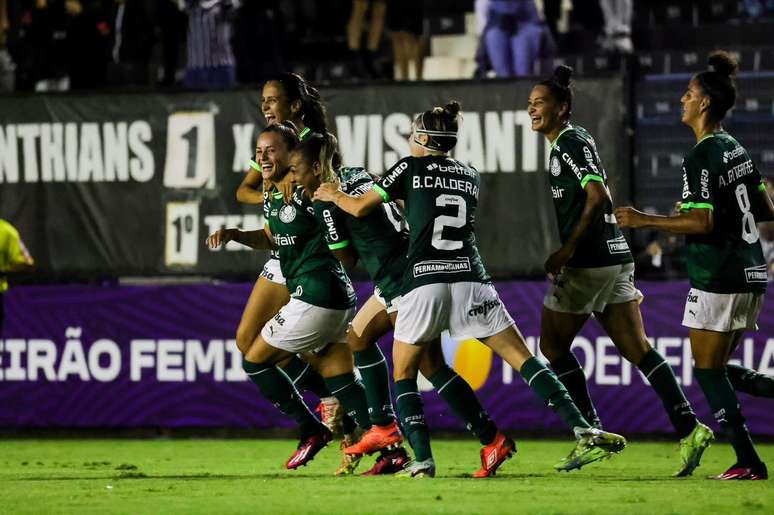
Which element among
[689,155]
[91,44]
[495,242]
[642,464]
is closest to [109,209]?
[91,44]

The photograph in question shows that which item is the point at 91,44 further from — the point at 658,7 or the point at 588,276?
the point at 588,276

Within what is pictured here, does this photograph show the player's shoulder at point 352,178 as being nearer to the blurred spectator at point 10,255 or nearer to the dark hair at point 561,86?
the dark hair at point 561,86

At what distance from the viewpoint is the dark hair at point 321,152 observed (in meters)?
8.64

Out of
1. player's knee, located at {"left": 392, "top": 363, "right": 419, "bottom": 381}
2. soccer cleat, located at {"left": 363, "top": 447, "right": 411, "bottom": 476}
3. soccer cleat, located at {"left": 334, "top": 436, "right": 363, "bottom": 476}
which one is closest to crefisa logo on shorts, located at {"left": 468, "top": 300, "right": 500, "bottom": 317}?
player's knee, located at {"left": 392, "top": 363, "right": 419, "bottom": 381}

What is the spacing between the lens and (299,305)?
8.89 metres

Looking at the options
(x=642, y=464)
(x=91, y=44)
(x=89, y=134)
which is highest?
(x=91, y=44)

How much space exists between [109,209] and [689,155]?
6.65m

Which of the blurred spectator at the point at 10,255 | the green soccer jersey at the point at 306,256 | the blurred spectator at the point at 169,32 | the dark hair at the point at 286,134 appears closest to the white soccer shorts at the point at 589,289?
the green soccer jersey at the point at 306,256

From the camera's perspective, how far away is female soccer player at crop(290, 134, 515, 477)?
8.51 m

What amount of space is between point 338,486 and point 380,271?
4.08 ft

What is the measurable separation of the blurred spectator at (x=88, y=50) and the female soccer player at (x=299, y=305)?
240 inches

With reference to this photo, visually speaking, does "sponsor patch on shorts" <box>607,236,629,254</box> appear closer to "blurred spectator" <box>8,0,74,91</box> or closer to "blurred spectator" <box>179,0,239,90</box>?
"blurred spectator" <box>179,0,239,90</box>

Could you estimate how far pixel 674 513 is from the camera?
6719mm

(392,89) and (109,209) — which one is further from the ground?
(392,89)
